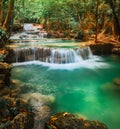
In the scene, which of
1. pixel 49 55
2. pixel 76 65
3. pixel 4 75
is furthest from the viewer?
pixel 49 55

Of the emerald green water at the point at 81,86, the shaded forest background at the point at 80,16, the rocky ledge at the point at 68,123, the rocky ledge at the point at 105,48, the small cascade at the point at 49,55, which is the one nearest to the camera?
the rocky ledge at the point at 68,123

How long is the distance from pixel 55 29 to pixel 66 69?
10753 millimetres

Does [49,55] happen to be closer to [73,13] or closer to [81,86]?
[81,86]

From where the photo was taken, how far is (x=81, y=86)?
995 cm

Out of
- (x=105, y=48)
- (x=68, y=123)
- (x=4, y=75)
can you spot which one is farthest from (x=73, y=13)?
(x=68, y=123)

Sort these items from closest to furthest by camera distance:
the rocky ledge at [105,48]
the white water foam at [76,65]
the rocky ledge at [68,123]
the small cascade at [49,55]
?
1. the rocky ledge at [68,123]
2. the white water foam at [76,65]
3. the small cascade at [49,55]
4. the rocky ledge at [105,48]

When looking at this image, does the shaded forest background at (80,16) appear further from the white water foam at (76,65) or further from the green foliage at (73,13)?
the white water foam at (76,65)

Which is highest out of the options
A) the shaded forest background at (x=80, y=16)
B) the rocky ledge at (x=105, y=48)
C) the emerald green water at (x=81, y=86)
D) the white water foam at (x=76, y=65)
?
the shaded forest background at (x=80, y=16)

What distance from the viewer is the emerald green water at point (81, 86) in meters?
7.43

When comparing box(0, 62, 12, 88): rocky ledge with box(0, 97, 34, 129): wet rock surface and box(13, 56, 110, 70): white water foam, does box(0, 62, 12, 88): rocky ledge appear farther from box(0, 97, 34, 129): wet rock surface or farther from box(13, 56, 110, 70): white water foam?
box(13, 56, 110, 70): white water foam

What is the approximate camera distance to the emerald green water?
293 inches

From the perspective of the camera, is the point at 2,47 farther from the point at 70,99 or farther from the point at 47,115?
the point at 47,115

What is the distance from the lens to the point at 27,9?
25078mm

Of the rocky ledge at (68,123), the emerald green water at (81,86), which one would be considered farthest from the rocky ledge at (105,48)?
the rocky ledge at (68,123)
